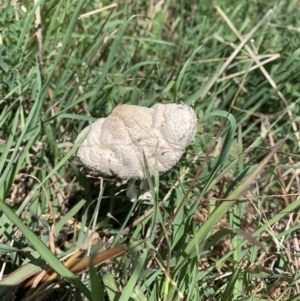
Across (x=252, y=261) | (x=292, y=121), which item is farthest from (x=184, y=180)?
(x=292, y=121)

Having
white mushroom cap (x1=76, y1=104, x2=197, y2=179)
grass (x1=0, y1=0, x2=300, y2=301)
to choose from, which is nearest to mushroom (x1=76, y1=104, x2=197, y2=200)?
white mushroom cap (x1=76, y1=104, x2=197, y2=179)

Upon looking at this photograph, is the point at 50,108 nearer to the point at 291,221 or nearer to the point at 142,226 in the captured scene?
the point at 142,226

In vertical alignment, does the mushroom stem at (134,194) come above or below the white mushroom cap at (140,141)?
below

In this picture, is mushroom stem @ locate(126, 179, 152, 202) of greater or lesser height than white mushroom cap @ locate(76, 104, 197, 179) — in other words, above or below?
below

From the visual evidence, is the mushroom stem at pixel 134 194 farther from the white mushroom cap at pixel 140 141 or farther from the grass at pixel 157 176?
the white mushroom cap at pixel 140 141

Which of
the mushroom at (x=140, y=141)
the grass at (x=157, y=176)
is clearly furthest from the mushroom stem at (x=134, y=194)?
the mushroom at (x=140, y=141)

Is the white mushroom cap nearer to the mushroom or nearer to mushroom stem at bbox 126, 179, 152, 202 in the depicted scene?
the mushroom
